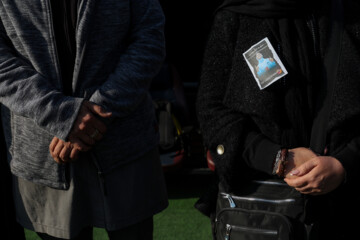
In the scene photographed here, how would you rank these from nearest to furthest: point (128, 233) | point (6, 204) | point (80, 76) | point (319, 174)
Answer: point (319, 174) < point (80, 76) < point (128, 233) < point (6, 204)

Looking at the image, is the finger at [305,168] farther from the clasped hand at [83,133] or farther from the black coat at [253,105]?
the clasped hand at [83,133]

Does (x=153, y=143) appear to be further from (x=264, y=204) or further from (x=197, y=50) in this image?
(x=197, y=50)

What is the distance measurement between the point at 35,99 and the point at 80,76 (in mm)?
152

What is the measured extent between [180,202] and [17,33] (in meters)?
2.40

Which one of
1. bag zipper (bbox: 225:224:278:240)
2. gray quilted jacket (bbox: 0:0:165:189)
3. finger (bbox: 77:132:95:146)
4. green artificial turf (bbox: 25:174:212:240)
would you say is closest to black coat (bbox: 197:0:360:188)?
bag zipper (bbox: 225:224:278:240)

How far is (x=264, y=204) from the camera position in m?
1.38

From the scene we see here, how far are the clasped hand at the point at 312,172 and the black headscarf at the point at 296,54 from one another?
5 centimetres

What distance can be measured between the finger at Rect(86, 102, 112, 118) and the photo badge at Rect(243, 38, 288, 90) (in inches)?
17.4

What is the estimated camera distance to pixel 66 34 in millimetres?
1508

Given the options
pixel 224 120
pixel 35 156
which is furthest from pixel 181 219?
pixel 224 120

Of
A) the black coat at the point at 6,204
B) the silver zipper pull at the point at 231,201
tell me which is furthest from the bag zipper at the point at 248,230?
the black coat at the point at 6,204

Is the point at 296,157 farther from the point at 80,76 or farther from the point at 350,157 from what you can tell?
the point at 80,76

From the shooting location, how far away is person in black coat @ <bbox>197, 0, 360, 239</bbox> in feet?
4.30

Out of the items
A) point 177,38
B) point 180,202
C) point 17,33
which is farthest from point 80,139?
point 177,38
